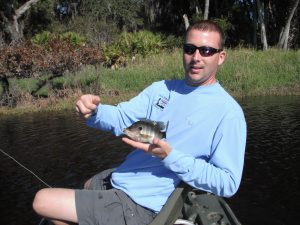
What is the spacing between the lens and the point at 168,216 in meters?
2.84

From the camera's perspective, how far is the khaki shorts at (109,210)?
2963 mm

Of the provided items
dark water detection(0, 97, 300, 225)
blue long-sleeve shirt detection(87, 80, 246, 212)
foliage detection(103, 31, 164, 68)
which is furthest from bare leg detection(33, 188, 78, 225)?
foliage detection(103, 31, 164, 68)

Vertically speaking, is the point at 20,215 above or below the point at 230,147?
below

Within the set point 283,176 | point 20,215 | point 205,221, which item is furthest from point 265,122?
point 205,221

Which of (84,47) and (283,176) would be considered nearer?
(283,176)

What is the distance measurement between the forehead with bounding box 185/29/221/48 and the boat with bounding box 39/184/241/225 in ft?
3.08

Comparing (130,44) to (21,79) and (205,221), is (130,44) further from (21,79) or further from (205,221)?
(205,221)

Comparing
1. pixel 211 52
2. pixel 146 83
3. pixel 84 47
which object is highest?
pixel 211 52

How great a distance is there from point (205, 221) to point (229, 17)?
2961 centimetres

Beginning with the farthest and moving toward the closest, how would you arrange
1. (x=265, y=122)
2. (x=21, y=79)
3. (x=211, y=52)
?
(x=21, y=79), (x=265, y=122), (x=211, y=52)

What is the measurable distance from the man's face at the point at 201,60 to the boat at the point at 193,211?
2.36ft

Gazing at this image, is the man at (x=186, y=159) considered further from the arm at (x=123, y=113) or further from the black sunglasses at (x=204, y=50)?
the arm at (x=123, y=113)

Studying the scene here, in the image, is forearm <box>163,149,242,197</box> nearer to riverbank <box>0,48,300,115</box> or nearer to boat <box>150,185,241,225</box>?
boat <box>150,185,241,225</box>

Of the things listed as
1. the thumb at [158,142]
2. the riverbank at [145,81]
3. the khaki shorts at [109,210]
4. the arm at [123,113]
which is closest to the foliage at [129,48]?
the riverbank at [145,81]
